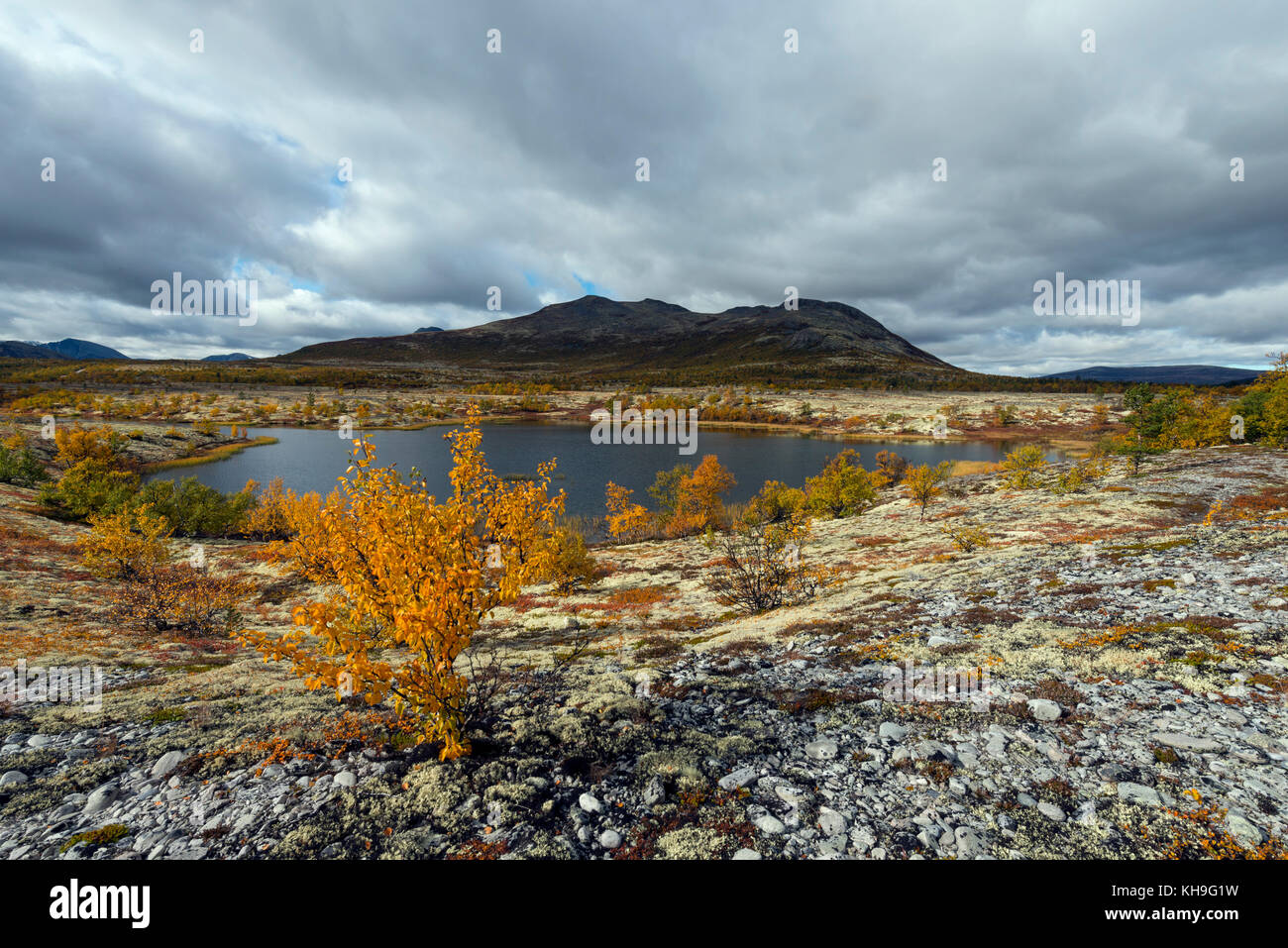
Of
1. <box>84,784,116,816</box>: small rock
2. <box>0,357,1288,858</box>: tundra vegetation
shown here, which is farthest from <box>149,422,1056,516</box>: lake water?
<box>84,784,116,816</box>: small rock

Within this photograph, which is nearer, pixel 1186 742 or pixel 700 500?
pixel 1186 742

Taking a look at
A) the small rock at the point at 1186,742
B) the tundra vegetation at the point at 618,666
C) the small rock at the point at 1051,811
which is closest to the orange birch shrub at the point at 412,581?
the tundra vegetation at the point at 618,666

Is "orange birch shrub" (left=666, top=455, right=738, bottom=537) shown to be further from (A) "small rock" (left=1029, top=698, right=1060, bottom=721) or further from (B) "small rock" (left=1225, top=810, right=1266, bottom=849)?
(B) "small rock" (left=1225, top=810, right=1266, bottom=849)

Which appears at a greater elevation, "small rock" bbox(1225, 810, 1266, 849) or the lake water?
the lake water

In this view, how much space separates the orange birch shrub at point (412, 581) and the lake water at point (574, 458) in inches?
2141

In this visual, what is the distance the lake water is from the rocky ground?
51.8 meters

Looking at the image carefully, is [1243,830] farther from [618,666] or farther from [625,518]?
[625,518]

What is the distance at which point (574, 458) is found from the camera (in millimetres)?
98000

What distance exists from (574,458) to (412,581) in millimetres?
92007

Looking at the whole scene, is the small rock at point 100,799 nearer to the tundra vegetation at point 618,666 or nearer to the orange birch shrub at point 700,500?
the tundra vegetation at point 618,666

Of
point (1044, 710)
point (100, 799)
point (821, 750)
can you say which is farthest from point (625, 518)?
point (100, 799)

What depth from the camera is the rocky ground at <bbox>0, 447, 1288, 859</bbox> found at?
5.21 m

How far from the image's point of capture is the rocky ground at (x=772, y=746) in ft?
17.1
